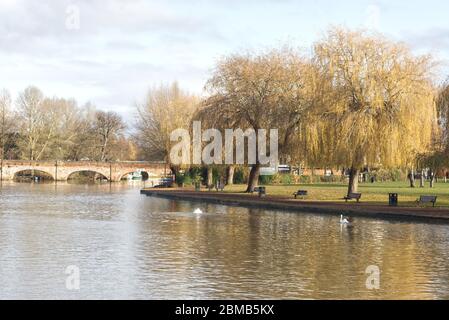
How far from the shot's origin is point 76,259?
675 inches

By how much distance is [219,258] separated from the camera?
17.6 m

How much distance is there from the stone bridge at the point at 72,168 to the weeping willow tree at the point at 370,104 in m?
69.0

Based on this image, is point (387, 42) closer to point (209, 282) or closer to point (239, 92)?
point (239, 92)

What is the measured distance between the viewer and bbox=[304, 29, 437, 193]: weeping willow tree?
4128 cm

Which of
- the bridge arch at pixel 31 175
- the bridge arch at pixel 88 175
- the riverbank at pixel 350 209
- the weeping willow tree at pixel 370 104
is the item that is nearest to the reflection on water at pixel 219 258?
the riverbank at pixel 350 209

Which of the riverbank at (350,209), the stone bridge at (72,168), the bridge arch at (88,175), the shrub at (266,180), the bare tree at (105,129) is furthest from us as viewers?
the bare tree at (105,129)

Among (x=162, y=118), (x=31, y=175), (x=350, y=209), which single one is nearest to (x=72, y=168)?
(x=31, y=175)

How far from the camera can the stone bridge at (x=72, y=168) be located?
111m

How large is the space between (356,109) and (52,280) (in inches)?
1224

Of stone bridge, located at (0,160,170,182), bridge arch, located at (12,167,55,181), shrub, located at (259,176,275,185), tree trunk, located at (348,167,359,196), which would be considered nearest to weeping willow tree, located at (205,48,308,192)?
tree trunk, located at (348,167,359,196)

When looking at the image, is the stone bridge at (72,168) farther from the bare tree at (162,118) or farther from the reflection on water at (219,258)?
the reflection on water at (219,258)

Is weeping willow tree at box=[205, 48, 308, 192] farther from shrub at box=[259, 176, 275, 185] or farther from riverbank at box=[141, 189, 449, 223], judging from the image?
shrub at box=[259, 176, 275, 185]

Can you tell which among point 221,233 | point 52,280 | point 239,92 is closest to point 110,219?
point 221,233
